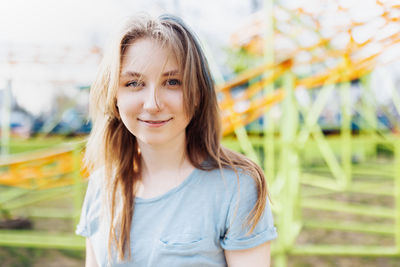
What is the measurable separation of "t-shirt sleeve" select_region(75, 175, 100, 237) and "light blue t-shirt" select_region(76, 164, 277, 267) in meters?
0.08

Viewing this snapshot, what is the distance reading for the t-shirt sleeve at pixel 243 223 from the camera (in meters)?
0.75

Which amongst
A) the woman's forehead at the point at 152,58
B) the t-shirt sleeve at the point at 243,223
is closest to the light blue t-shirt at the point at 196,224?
the t-shirt sleeve at the point at 243,223

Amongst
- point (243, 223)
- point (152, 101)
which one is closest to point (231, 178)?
point (243, 223)

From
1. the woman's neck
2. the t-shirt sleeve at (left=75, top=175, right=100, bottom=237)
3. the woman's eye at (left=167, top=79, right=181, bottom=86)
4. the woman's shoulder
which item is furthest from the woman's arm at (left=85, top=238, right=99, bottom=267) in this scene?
the woman's eye at (left=167, top=79, right=181, bottom=86)

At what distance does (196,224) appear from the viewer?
2.51ft

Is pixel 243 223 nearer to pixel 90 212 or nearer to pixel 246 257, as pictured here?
pixel 246 257

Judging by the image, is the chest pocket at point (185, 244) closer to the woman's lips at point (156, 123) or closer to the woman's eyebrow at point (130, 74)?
the woman's lips at point (156, 123)

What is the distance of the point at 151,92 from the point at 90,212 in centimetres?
35

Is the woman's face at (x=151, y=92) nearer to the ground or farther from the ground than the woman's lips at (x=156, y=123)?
farther from the ground

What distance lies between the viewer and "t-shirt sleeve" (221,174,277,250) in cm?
75

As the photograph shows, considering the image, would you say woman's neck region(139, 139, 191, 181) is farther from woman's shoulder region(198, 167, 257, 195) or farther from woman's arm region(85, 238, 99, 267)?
woman's arm region(85, 238, 99, 267)

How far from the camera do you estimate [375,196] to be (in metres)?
5.67

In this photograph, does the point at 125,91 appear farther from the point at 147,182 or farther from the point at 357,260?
the point at 357,260

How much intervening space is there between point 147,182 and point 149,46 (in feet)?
0.99
